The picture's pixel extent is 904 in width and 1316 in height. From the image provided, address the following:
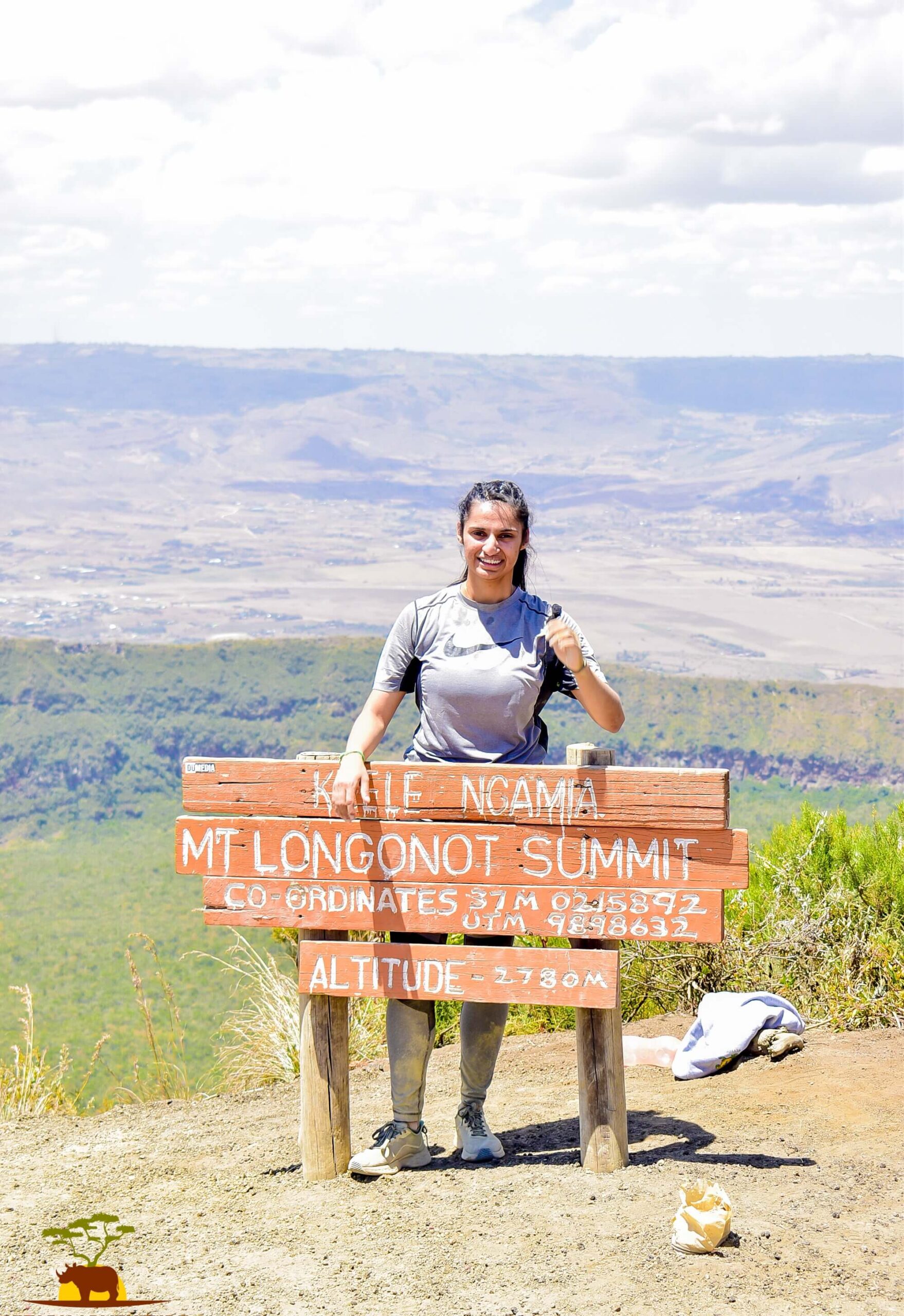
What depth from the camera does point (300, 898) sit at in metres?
4.51

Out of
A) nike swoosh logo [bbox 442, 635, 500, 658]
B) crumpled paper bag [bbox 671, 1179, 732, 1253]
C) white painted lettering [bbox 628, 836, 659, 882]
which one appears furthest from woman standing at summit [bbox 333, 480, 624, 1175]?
crumpled paper bag [bbox 671, 1179, 732, 1253]

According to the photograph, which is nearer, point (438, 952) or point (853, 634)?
point (438, 952)

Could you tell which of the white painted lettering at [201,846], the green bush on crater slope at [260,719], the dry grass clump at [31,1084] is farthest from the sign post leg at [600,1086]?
the green bush on crater slope at [260,719]

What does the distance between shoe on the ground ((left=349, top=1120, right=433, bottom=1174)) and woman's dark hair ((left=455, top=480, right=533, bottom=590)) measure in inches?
Answer: 67.8

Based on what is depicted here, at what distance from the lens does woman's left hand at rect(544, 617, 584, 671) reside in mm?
4027

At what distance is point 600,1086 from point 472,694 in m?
1.25

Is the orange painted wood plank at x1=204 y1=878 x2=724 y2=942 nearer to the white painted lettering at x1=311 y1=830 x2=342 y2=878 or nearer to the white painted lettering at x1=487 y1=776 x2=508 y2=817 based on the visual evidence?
the white painted lettering at x1=311 y1=830 x2=342 y2=878

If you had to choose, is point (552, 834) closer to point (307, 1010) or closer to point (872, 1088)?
point (307, 1010)

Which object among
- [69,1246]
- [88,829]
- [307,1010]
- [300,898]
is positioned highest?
[300,898]

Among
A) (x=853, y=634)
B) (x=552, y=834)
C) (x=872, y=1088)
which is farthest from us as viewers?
(x=853, y=634)

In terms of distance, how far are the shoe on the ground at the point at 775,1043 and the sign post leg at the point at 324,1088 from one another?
5.95ft

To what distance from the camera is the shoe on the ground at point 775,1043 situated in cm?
551

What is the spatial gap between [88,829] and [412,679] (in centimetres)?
6286

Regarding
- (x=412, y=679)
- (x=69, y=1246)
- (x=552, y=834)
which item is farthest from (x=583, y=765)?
(x=69, y=1246)
